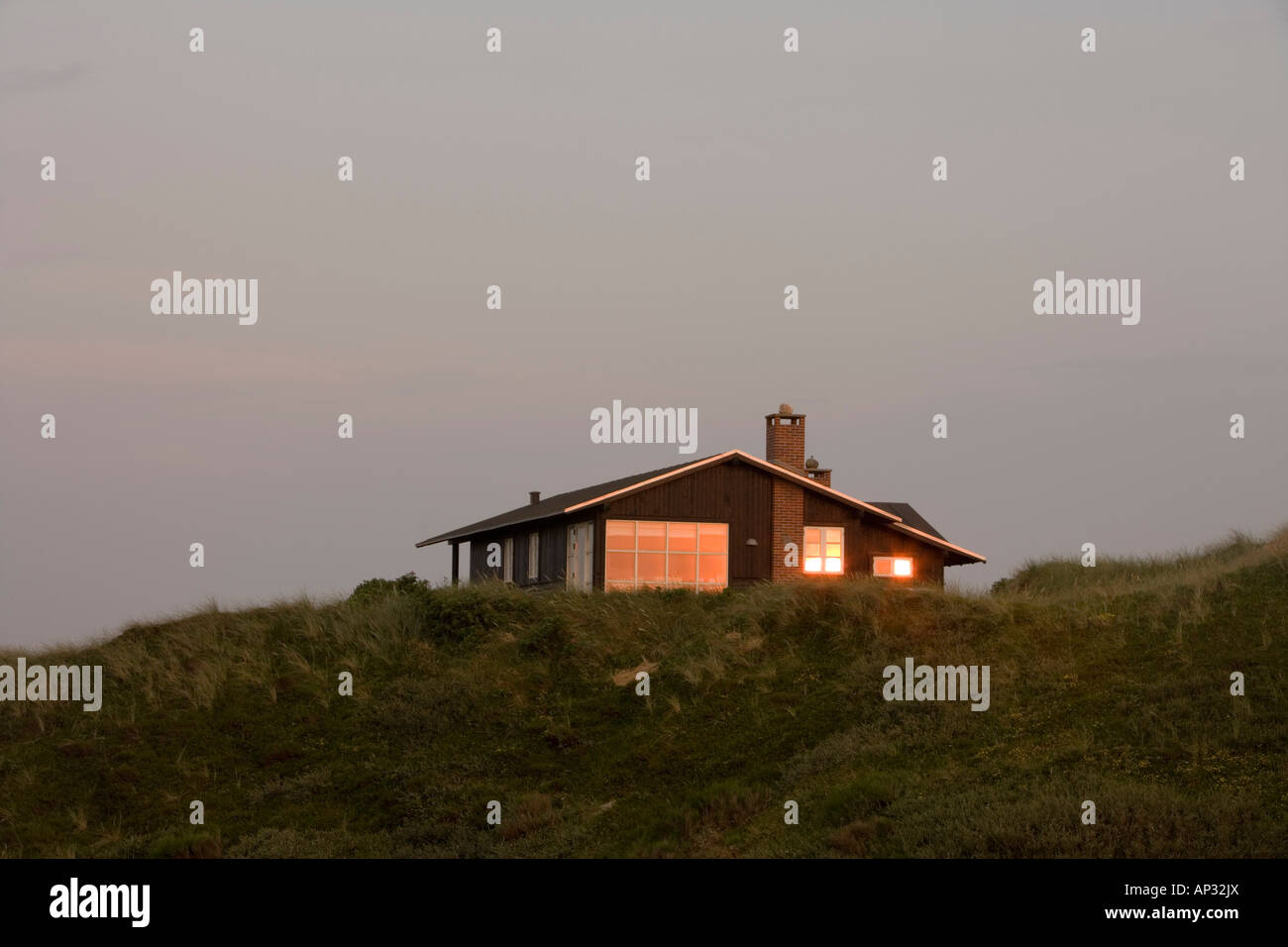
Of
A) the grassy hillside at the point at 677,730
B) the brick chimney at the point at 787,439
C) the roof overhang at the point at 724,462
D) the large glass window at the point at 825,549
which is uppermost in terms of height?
the brick chimney at the point at 787,439

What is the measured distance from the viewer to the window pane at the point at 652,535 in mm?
38531

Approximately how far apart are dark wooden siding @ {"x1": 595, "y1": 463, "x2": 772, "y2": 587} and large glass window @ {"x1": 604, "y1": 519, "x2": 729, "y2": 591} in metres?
0.26

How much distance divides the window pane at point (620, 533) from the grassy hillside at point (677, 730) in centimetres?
593

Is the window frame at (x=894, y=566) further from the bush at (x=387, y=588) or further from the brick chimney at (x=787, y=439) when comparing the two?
the bush at (x=387, y=588)

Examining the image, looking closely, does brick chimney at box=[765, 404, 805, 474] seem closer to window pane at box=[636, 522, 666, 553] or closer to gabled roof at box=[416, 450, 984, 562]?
gabled roof at box=[416, 450, 984, 562]

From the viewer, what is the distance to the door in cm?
3866

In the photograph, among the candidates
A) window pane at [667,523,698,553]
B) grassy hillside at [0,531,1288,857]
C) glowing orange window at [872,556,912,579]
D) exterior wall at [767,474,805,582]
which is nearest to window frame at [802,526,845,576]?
exterior wall at [767,474,805,582]

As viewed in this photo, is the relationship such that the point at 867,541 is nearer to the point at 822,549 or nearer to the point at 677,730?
the point at 822,549

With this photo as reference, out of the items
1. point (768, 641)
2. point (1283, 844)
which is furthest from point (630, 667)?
point (1283, 844)

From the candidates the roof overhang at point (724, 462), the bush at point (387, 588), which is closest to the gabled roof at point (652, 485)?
the roof overhang at point (724, 462)
